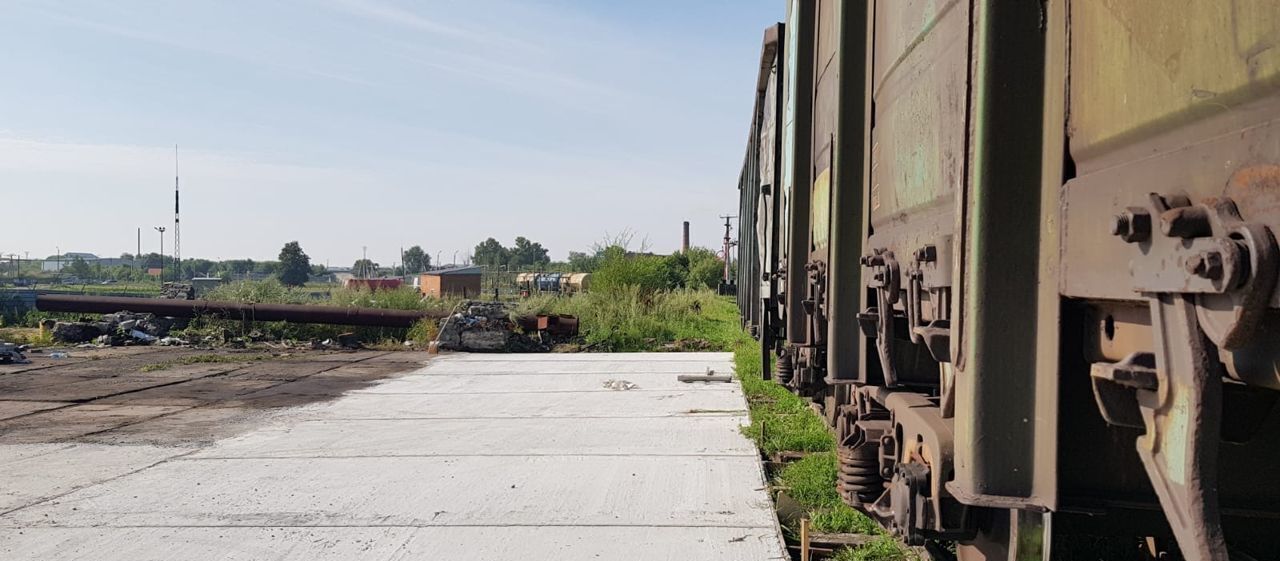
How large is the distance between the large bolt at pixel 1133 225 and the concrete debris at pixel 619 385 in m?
10.6

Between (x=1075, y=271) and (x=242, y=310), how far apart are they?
2113 cm

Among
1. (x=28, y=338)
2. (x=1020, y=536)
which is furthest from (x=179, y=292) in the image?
(x=1020, y=536)

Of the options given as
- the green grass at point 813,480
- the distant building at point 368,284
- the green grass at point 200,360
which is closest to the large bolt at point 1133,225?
the green grass at point 813,480

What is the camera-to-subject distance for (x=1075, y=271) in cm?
185

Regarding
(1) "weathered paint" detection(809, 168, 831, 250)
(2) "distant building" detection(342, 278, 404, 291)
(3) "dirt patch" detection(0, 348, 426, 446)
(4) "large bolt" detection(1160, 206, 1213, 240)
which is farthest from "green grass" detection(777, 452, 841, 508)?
(2) "distant building" detection(342, 278, 404, 291)

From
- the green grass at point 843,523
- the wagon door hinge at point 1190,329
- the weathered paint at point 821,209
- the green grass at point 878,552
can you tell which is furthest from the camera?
the green grass at point 843,523

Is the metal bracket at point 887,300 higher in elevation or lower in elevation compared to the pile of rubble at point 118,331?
higher

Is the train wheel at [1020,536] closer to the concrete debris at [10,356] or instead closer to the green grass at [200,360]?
the green grass at [200,360]

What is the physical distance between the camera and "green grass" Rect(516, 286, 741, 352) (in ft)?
62.7

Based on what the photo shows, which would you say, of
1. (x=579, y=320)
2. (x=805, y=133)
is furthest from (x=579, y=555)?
(x=579, y=320)

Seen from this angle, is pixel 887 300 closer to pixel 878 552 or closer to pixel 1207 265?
pixel 1207 265

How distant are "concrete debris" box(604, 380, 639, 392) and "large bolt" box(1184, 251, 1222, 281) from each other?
1074cm

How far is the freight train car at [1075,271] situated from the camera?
53.1 inches

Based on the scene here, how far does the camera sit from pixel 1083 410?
216cm
